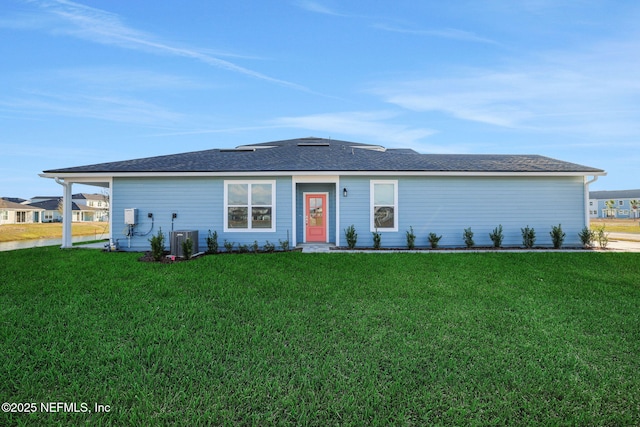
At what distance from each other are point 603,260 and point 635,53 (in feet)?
28.7

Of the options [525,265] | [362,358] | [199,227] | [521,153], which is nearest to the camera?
[362,358]

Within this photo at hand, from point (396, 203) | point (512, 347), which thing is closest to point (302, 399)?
point (512, 347)

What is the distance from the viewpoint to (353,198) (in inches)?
457

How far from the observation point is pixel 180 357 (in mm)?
3518

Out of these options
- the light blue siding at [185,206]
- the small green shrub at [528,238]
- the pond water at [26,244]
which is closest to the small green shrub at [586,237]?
the small green shrub at [528,238]

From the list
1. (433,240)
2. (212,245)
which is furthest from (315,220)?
(433,240)

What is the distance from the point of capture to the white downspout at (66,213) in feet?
38.5

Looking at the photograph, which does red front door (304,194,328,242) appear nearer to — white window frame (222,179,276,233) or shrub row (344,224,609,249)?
shrub row (344,224,609,249)

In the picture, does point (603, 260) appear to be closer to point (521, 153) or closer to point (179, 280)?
point (521, 153)

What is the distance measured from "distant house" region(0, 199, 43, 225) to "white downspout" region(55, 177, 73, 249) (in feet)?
135

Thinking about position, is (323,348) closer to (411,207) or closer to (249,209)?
(249,209)

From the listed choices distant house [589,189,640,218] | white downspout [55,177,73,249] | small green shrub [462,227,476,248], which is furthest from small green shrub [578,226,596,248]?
distant house [589,189,640,218]

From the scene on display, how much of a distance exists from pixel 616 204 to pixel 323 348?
88.7 metres

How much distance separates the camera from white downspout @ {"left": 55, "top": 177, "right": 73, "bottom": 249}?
1174 cm
